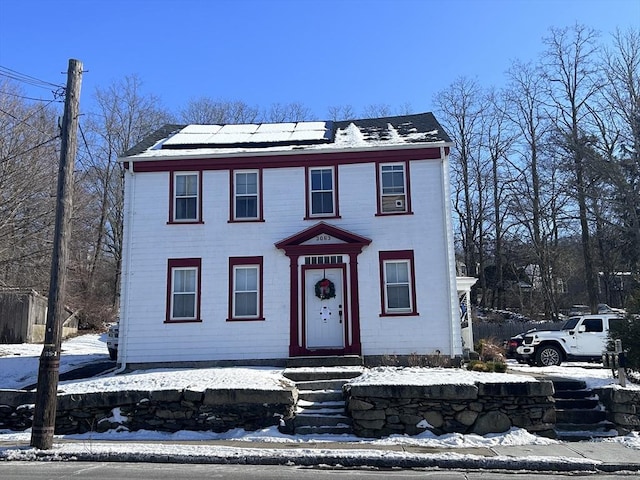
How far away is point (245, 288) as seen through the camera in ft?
52.7

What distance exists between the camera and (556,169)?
3306cm

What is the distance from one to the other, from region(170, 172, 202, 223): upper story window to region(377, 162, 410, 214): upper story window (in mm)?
5321

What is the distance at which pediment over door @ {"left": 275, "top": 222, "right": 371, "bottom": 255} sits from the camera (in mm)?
15797

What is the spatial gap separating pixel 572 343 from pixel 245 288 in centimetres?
1117

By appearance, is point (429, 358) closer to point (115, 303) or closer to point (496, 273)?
point (115, 303)

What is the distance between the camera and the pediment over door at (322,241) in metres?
15.8

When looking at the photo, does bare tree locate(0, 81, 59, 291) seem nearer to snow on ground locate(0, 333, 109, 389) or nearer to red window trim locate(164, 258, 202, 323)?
snow on ground locate(0, 333, 109, 389)

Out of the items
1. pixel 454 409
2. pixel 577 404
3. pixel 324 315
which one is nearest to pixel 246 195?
pixel 324 315

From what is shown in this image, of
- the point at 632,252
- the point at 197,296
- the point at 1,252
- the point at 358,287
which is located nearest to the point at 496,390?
the point at 358,287

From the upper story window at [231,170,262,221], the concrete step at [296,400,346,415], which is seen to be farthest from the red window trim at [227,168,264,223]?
the concrete step at [296,400,346,415]

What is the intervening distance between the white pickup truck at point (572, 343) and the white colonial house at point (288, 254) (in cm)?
537

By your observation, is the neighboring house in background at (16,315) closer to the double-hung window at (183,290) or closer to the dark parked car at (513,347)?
the double-hung window at (183,290)

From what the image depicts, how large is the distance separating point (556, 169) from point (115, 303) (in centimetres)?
2737

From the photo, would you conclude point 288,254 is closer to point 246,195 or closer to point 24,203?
point 246,195
